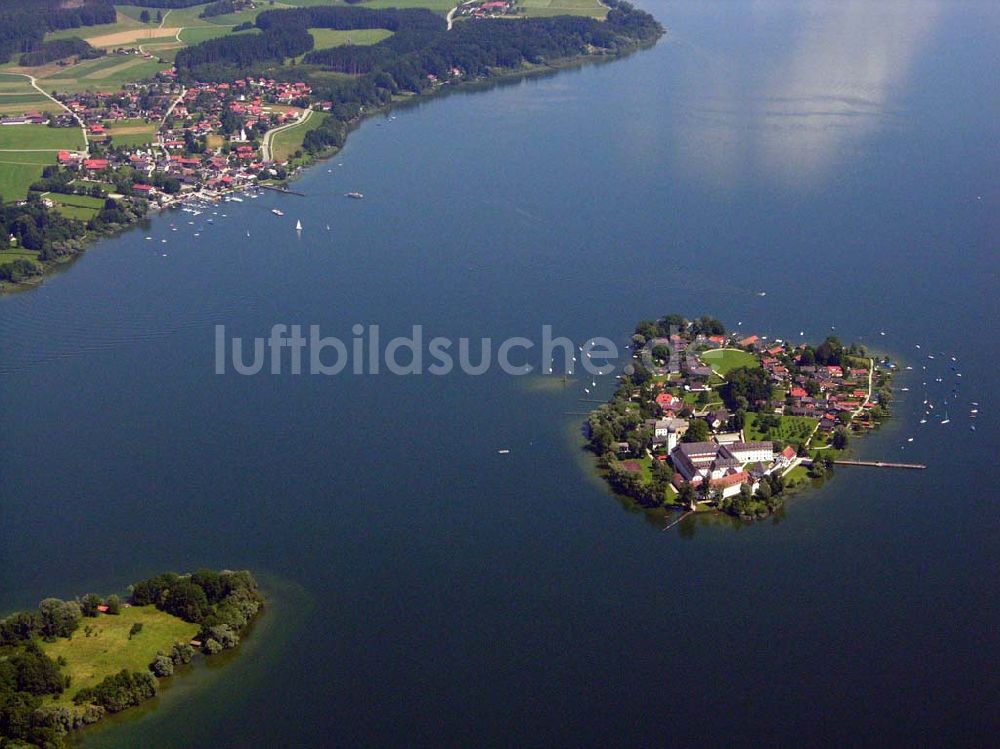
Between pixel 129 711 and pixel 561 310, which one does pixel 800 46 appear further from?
pixel 129 711

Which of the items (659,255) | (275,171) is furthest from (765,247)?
(275,171)

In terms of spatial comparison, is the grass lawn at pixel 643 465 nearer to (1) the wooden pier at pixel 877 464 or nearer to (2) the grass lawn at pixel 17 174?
(1) the wooden pier at pixel 877 464

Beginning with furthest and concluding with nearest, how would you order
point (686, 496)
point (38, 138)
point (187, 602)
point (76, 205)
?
1. point (38, 138)
2. point (76, 205)
3. point (686, 496)
4. point (187, 602)

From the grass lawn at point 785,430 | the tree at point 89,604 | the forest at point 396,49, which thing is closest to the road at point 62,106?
the forest at point 396,49

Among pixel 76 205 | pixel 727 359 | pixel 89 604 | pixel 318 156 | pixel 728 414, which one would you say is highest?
pixel 318 156

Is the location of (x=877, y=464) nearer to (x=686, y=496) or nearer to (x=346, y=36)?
(x=686, y=496)

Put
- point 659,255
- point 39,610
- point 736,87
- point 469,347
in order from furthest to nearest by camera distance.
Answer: point 736,87 → point 659,255 → point 469,347 → point 39,610

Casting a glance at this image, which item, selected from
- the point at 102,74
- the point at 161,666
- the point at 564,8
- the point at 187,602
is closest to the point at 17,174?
the point at 102,74
